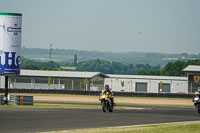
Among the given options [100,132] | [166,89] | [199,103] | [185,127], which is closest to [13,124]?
[100,132]

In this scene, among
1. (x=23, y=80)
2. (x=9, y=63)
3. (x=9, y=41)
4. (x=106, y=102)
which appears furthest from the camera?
(x=23, y=80)

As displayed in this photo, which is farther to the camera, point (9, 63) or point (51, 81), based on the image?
point (51, 81)

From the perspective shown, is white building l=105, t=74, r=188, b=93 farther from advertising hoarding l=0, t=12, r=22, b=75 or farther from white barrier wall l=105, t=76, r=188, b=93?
advertising hoarding l=0, t=12, r=22, b=75

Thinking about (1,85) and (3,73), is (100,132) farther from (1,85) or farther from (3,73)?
(1,85)

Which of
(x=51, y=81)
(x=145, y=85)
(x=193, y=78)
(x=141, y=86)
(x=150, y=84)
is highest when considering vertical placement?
(x=193, y=78)

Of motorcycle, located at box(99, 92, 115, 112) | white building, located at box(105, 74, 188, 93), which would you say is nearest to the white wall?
white building, located at box(105, 74, 188, 93)

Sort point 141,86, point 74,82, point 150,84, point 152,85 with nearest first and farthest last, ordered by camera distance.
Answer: point 74,82, point 150,84, point 152,85, point 141,86

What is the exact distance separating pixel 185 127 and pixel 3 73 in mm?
20156

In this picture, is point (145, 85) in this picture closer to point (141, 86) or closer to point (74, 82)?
point (141, 86)

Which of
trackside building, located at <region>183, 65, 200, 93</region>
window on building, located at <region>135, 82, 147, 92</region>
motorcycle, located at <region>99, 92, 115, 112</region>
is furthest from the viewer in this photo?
window on building, located at <region>135, 82, 147, 92</region>

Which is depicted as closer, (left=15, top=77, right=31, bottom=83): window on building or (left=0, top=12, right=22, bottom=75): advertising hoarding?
(left=0, top=12, right=22, bottom=75): advertising hoarding

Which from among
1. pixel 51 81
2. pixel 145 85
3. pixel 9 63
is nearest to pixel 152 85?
pixel 145 85

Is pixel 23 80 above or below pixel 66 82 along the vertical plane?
above

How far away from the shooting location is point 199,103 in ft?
118
